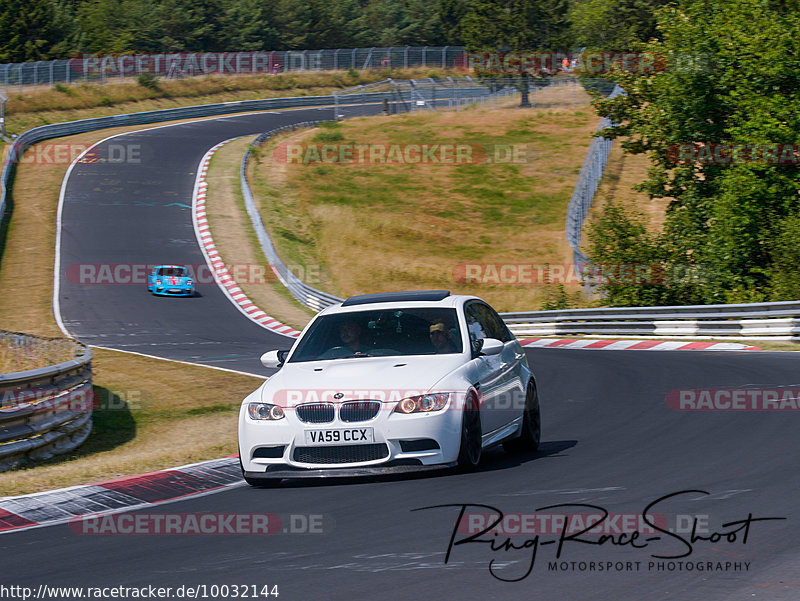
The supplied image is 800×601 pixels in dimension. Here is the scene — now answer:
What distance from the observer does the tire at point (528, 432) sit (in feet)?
32.2

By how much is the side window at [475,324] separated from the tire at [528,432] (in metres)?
0.73

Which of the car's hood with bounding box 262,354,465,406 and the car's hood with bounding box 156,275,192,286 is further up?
the car's hood with bounding box 262,354,465,406

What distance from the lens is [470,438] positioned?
8.49 meters

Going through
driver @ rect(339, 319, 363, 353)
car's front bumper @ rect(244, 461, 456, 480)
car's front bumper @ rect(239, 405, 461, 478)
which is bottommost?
car's front bumper @ rect(244, 461, 456, 480)

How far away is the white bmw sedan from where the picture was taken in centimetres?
820

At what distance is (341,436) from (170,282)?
25.8 metres

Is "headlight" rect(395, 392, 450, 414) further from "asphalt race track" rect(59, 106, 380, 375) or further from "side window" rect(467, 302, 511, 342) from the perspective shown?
"asphalt race track" rect(59, 106, 380, 375)

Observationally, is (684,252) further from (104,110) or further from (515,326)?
(104,110)

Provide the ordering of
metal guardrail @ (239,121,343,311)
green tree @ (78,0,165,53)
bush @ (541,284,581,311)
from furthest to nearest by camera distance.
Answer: green tree @ (78,0,165,53)
metal guardrail @ (239,121,343,311)
bush @ (541,284,581,311)

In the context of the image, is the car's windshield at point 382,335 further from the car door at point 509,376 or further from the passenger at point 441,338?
the car door at point 509,376

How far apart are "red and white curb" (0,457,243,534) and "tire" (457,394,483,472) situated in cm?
213

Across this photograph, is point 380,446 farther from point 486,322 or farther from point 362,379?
point 486,322

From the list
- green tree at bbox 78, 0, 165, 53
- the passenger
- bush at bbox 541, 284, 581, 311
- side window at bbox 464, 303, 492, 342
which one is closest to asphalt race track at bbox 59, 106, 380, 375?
bush at bbox 541, 284, 581, 311

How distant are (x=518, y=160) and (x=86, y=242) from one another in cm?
2579
